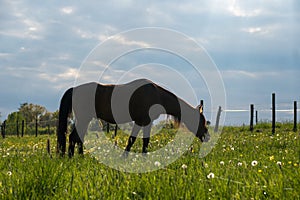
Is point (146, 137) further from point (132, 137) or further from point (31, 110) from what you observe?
point (31, 110)

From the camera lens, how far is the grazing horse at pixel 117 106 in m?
11.4

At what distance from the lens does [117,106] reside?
40.2ft

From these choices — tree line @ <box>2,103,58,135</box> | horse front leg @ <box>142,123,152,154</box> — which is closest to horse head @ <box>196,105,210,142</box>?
horse front leg @ <box>142,123,152,154</box>

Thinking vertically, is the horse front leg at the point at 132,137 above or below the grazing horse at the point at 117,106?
below

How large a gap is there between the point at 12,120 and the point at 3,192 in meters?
64.1

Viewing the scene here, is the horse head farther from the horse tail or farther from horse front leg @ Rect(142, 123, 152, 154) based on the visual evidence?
the horse tail

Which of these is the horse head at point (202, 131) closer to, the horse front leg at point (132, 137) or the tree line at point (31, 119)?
the horse front leg at point (132, 137)

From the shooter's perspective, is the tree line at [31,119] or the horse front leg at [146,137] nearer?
the horse front leg at [146,137]

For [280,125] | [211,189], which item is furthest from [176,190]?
[280,125]

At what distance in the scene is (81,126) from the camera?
452 inches

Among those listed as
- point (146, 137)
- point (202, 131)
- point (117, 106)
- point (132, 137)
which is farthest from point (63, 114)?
point (202, 131)

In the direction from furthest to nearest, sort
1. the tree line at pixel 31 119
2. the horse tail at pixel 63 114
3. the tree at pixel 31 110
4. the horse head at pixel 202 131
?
the tree at pixel 31 110
the tree line at pixel 31 119
the horse head at pixel 202 131
the horse tail at pixel 63 114

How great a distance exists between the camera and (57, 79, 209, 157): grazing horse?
11383 millimetres

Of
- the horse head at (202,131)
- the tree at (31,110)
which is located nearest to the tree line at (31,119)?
the tree at (31,110)
